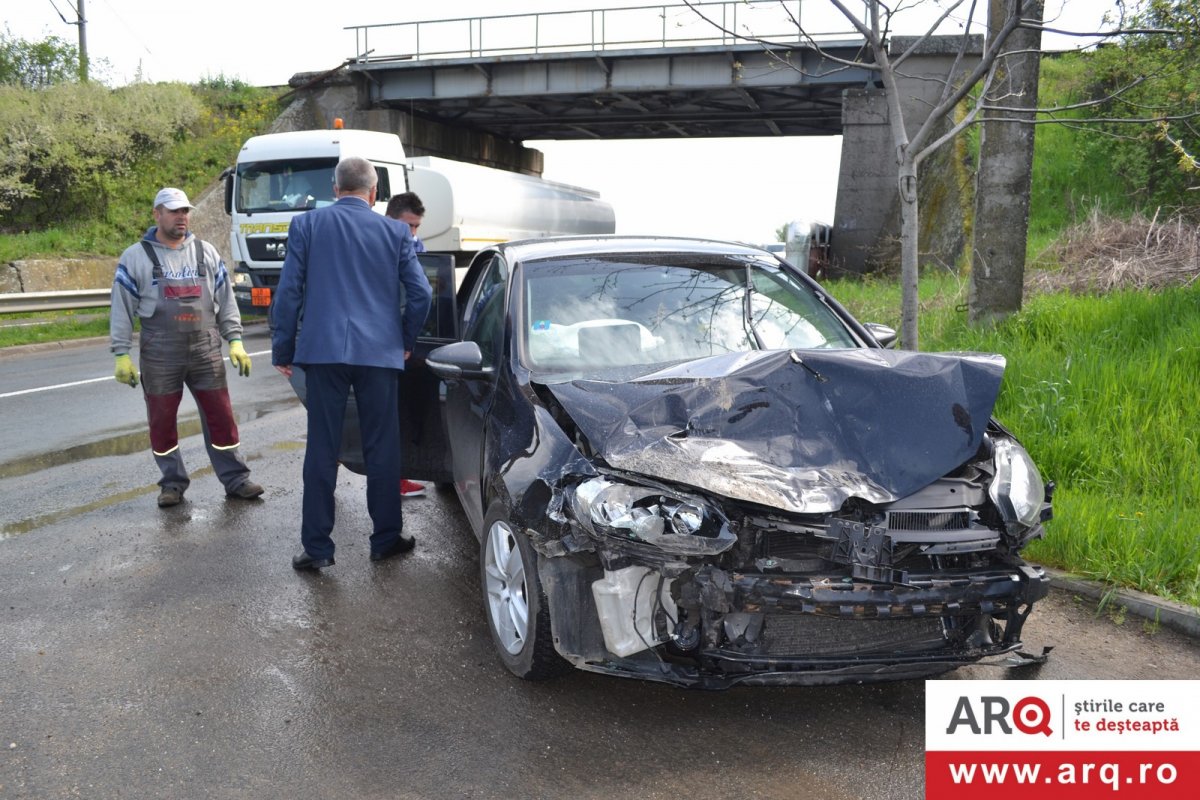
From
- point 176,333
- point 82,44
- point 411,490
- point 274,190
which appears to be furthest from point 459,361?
point 82,44

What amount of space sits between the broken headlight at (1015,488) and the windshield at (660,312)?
3.50ft

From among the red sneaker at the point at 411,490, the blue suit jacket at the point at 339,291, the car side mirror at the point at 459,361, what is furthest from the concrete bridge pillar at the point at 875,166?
the car side mirror at the point at 459,361

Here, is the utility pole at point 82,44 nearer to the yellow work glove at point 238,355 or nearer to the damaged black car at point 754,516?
the yellow work glove at point 238,355

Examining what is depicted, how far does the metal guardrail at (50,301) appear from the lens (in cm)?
1755

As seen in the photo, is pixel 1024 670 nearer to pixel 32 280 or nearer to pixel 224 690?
pixel 224 690

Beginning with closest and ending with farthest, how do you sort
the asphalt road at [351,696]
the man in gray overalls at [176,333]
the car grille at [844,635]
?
the asphalt road at [351,696] < the car grille at [844,635] < the man in gray overalls at [176,333]

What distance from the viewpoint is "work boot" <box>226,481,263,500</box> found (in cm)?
638

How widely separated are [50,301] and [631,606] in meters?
18.7

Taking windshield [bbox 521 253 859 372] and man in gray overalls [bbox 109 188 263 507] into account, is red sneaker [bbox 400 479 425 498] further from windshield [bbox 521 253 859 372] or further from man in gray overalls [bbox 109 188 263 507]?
windshield [bbox 521 253 859 372]

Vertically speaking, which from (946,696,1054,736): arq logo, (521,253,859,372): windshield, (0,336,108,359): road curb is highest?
(521,253,859,372): windshield

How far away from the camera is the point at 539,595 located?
3.38 meters

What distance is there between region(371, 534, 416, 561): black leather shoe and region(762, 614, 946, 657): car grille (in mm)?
2616

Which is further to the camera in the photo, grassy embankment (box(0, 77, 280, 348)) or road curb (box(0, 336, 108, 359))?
grassy embankment (box(0, 77, 280, 348))

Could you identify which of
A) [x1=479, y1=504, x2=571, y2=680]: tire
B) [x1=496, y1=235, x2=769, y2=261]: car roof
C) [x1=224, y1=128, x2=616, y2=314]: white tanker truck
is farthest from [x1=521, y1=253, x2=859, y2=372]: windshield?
[x1=224, y1=128, x2=616, y2=314]: white tanker truck
